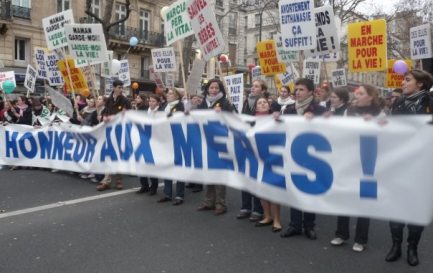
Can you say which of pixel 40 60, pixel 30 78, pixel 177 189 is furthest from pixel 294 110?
pixel 30 78

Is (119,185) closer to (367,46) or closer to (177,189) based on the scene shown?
(177,189)

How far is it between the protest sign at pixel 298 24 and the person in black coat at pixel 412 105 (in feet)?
10.2

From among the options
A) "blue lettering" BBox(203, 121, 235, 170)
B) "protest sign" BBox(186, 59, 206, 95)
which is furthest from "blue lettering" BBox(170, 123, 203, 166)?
"protest sign" BBox(186, 59, 206, 95)

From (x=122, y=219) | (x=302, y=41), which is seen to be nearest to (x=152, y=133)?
(x=122, y=219)

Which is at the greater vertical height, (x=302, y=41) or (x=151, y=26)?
(x=151, y=26)

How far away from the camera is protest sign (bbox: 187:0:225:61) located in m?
7.21

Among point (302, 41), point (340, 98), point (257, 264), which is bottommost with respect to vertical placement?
point (257, 264)

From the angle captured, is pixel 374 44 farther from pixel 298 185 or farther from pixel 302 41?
pixel 298 185

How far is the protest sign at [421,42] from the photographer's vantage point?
35.5 feet

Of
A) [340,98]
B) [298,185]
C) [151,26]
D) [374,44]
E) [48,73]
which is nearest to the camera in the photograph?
[298,185]

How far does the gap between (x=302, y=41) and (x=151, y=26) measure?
1359 inches

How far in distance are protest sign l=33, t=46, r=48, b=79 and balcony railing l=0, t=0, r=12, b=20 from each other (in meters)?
18.1

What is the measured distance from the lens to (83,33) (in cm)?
953

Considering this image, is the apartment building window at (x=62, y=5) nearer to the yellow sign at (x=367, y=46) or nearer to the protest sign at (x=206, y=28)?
the yellow sign at (x=367, y=46)
